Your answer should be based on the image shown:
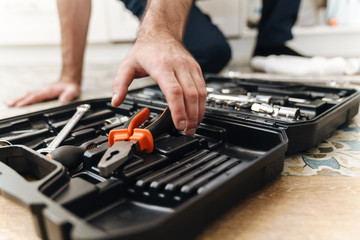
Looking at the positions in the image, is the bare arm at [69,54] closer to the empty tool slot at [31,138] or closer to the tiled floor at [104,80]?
the tiled floor at [104,80]

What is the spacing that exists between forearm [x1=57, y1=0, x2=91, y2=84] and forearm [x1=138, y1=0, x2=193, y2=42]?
1.34 ft

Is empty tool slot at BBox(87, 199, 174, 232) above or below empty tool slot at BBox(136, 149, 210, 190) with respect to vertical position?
below

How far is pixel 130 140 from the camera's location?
1.32 ft

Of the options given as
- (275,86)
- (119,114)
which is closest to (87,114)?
(119,114)

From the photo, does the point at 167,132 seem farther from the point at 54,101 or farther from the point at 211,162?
the point at 54,101

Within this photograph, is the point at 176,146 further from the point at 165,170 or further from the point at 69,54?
the point at 69,54

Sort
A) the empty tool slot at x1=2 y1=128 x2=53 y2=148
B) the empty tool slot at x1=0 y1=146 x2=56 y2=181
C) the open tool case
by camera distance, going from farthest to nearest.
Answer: the empty tool slot at x1=2 y1=128 x2=53 y2=148
the empty tool slot at x1=0 y1=146 x2=56 y2=181
the open tool case

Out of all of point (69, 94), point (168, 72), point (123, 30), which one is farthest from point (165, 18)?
point (123, 30)

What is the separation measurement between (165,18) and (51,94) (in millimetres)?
522

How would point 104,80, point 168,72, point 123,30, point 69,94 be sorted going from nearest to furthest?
1. point 168,72
2. point 69,94
3. point 104,80
4. point 123,30

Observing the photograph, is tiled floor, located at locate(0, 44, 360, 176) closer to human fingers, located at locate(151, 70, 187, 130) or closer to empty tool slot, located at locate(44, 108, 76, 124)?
human fingers, located at locate(151, 70, 187, 130)

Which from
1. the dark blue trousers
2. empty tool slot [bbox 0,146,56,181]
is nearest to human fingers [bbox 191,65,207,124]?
empty tool slot [bbox 0,146,56,181]

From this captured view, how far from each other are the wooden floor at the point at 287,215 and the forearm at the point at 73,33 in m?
0.62

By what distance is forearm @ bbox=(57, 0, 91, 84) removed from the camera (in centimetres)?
90
